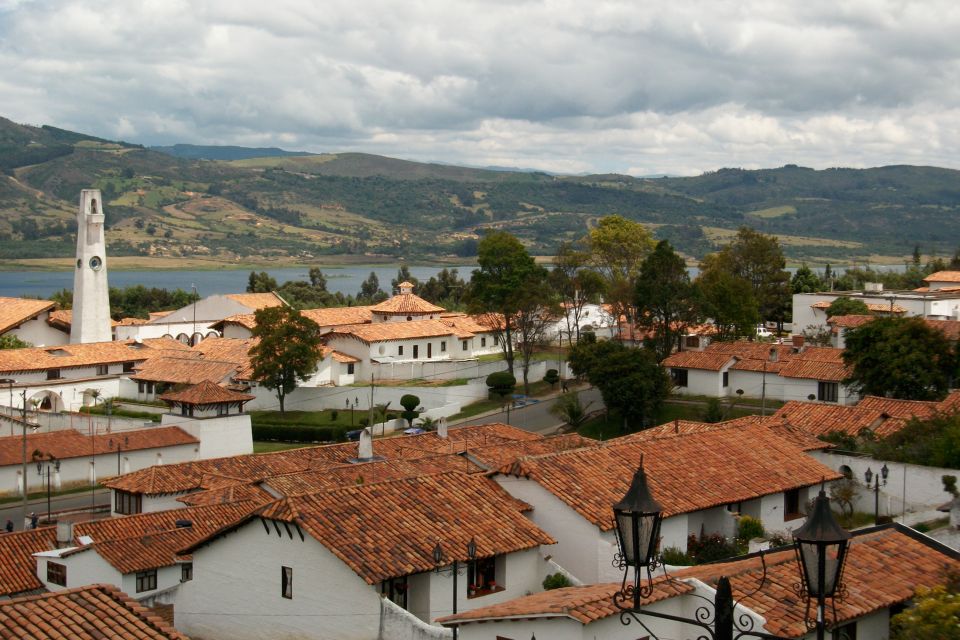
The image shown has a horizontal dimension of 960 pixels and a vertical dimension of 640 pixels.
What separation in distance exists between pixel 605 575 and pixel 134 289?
85.4m

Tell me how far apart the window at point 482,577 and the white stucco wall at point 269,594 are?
83.9 inches

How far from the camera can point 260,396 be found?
55.2 metres

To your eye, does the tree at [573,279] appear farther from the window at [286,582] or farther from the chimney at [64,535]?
the window at [286,582]

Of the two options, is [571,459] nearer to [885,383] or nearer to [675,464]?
[675,464]

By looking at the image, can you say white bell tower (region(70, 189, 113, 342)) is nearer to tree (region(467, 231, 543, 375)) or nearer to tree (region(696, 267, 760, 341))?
tree (region(467, 231, 543, 375))

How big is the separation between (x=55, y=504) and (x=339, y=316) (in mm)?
30671

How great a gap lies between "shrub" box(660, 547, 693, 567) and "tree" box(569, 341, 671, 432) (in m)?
22.6

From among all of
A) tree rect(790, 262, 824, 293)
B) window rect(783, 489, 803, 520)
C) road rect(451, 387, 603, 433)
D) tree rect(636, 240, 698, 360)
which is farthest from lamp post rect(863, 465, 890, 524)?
tree rect(790, 262, 824, 293)

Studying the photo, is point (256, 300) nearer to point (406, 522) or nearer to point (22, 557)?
point (22, 557)

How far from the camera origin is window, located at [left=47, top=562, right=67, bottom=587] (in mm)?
26062

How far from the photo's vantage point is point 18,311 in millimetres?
67375

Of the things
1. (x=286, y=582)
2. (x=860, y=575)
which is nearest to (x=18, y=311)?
(x=286, y=582)

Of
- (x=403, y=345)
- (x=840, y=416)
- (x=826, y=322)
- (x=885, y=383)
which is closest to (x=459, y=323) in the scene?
(x=403, y=345)

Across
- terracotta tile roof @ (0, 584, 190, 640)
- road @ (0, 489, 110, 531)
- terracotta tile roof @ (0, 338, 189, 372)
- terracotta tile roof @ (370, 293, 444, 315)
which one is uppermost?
terracotta tile roof @ (0, 584, 190, 640)
